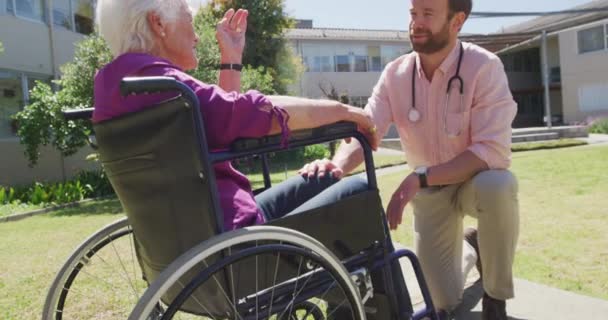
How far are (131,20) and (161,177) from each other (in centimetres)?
49

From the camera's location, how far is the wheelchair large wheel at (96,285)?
5.94 ft

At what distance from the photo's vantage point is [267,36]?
1966cm

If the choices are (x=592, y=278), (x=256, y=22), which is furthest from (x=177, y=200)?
(x=256, y=22)

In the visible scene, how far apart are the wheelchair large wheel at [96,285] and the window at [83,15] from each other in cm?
1337

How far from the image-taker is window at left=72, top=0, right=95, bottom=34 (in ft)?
50.5

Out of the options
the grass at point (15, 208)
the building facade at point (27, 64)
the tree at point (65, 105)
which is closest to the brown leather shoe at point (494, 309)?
the grass at point (15, 208)

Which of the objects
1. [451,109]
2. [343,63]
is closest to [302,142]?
[451,109]

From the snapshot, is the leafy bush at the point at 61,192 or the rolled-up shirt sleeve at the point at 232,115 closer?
the rolled-up shirt sleeve at the point at 232,115

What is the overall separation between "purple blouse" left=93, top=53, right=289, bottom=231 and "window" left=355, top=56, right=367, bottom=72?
1157 inches

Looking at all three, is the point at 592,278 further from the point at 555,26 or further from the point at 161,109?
the point at 555,26

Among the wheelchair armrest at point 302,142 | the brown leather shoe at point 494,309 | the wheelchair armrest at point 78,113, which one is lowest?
the brown leather shoe at point 494,309

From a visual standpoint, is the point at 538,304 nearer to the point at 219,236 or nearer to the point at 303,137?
the point at 303,137

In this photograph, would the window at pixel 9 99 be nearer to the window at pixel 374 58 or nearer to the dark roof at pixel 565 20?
the dark roof at pixel 565 20

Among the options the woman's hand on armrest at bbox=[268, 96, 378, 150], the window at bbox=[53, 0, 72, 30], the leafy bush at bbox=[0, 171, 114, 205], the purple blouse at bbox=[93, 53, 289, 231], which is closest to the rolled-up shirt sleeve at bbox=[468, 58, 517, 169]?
the woman's hand on armrest at bbox=[268, 96, 378, 150]
